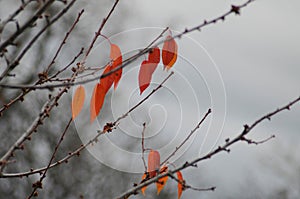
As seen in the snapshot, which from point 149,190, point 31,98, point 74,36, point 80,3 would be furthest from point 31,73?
point 149,190

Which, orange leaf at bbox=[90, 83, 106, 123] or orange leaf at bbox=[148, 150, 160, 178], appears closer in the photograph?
orange leaf at bbox=[90, 83, 106, 123]

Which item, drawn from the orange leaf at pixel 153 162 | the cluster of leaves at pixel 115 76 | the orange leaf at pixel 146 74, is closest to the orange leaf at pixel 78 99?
the cluster of leaves at pixel 115 76

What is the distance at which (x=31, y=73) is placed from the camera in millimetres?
11688

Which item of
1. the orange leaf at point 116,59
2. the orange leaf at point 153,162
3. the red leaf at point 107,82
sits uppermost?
the orange leaf at point 116,59

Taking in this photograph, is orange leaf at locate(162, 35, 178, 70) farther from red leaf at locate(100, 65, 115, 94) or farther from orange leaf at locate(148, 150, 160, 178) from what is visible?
orange leaf at locate(148, 150, 160, 178)

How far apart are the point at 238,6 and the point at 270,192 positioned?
67.9 ft

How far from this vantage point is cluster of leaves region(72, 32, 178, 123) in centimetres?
154

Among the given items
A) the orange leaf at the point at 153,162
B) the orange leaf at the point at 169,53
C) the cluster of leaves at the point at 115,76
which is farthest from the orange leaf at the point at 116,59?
the orange leaf at the point at 153,162

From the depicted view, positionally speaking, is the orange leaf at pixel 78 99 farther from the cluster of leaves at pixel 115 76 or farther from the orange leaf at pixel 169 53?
the orange leaf at pixel 169 53

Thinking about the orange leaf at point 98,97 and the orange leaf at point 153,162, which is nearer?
the orange leaf at point 98,97

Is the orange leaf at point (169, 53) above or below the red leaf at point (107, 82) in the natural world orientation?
above

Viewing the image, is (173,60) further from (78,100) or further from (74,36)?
(74,36)

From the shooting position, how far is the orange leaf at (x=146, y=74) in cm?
165

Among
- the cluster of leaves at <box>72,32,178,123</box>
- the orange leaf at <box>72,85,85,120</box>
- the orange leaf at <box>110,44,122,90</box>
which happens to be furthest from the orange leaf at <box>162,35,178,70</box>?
the orange leaf at <box>72,85,85,120</box>
